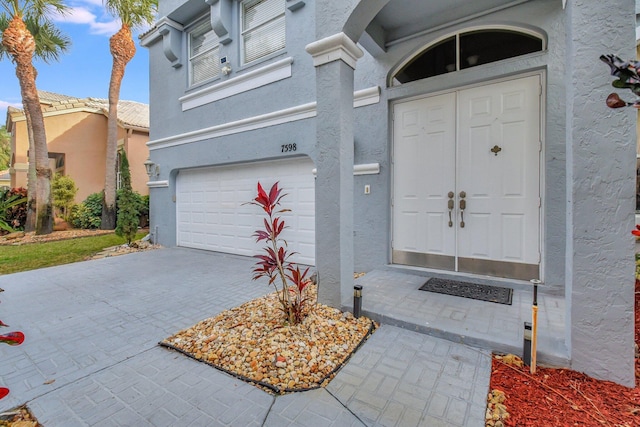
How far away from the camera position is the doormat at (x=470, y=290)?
3895 mm

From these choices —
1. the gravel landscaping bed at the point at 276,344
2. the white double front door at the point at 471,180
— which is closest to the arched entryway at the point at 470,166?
the white double front door at the point at 471,180

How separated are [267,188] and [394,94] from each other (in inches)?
141

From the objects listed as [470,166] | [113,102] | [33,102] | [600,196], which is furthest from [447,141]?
[33,102]

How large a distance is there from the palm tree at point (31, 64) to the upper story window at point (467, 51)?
12.8 metres

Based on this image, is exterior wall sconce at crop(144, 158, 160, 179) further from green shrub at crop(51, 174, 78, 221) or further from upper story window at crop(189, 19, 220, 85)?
green shrub at crop(51, 174, 78, 221)

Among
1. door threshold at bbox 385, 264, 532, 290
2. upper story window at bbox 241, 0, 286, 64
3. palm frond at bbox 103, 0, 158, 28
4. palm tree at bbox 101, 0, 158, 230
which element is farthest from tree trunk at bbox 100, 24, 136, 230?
door threshold at bbox 385, 264, 532, 290

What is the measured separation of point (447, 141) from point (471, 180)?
2.46ft

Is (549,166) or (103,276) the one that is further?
(103,276)

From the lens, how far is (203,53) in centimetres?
824

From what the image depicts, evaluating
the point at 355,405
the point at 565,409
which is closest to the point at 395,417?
the point at 355,405

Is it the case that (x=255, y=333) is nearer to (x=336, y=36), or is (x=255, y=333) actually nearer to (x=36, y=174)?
(x=336, y=36)

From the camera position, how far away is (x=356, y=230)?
5578mm

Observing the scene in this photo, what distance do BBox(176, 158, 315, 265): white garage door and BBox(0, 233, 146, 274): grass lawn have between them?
2.52 metres

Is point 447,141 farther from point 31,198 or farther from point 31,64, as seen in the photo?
point 31,198
